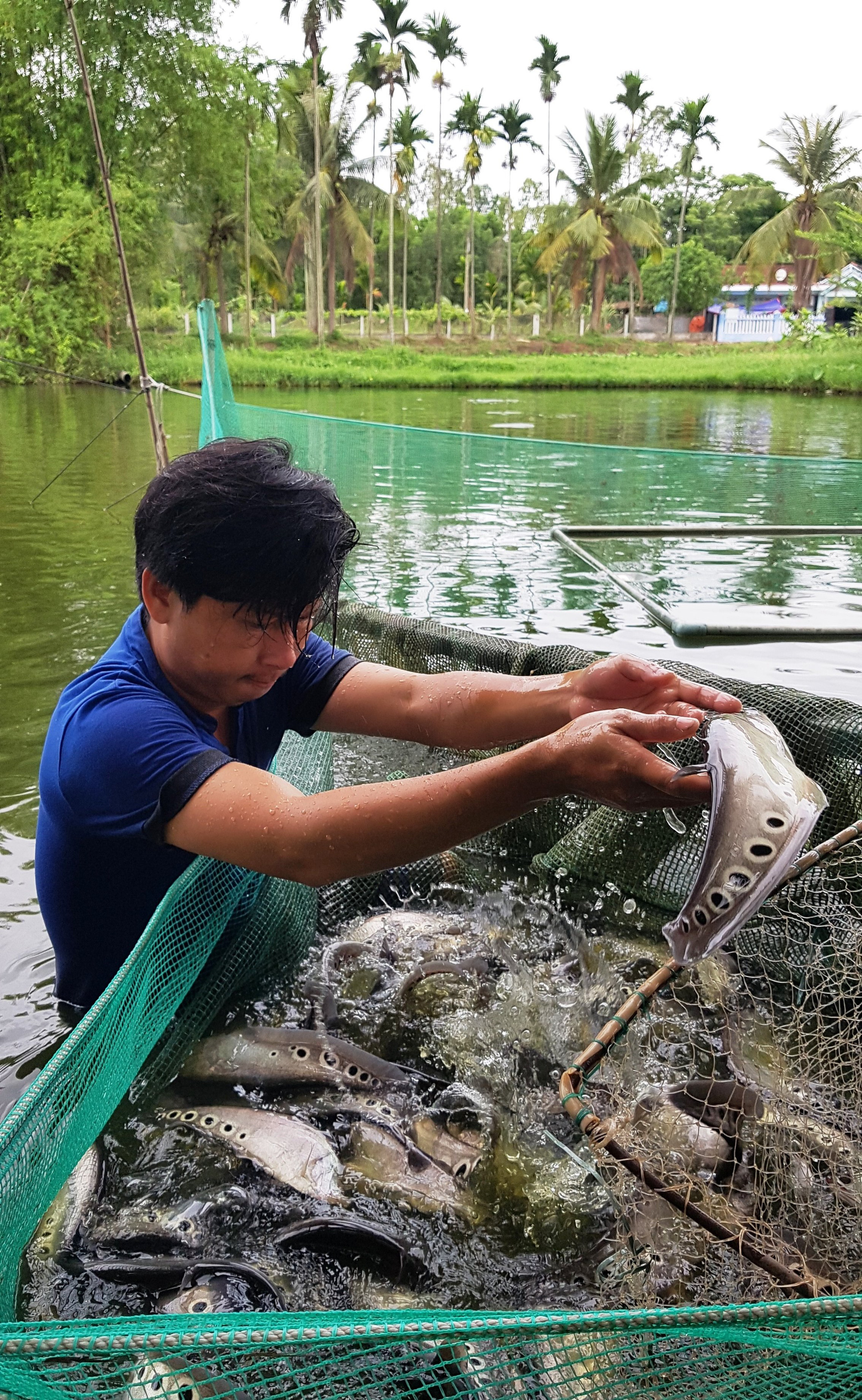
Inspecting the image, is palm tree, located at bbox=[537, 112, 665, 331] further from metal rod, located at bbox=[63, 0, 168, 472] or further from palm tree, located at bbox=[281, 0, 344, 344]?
metal rod, located at bbox=[63, 0, 168, 472]

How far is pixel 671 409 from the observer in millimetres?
28312

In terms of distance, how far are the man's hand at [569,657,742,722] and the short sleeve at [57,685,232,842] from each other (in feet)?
3.34

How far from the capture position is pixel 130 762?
2037 mm

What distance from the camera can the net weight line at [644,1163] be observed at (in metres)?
1.99

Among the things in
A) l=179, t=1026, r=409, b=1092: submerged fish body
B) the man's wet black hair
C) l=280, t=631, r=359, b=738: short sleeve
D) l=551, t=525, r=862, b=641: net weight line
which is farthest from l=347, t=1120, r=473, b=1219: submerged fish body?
l=551, t=525, r=862, b=641: net weight line

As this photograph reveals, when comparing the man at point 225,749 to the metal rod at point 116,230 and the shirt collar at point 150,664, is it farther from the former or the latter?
the metal rod at point 116,230

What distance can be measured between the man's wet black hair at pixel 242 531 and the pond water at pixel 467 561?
65.1 inches

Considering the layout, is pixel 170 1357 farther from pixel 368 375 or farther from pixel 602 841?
pixel 368 375

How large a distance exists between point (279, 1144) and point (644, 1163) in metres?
0.90

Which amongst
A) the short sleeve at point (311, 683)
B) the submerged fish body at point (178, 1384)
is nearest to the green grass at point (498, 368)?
the short sleeve at point (311, 683)

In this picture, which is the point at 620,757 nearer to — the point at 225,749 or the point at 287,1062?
the point at 225,749

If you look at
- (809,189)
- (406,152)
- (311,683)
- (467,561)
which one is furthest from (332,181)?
(311,683)

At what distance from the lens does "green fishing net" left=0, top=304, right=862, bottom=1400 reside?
1.34 m

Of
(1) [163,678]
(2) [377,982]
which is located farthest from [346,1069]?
(1) [163,678]
